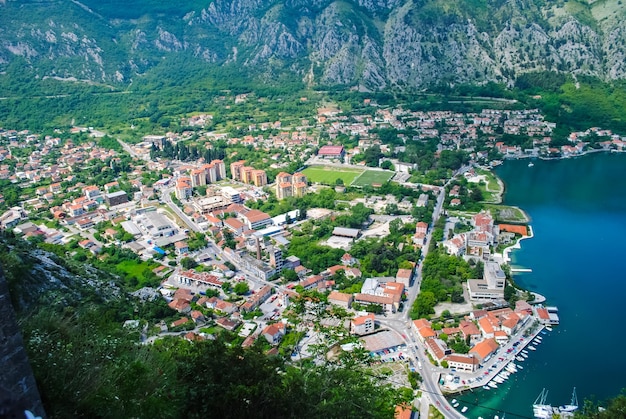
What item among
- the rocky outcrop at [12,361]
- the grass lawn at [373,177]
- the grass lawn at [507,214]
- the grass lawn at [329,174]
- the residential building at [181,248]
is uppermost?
the rocky outcrop at [12,361]

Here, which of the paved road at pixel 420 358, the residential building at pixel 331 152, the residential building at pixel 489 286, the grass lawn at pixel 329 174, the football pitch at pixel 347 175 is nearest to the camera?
the paved road at pixel 420 358

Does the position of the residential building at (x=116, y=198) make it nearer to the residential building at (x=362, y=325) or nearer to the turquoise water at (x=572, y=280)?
the residential building at (x=362, y=325)

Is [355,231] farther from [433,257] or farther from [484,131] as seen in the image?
[484,131]

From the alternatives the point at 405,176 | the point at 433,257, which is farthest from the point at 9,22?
the point at 433,257

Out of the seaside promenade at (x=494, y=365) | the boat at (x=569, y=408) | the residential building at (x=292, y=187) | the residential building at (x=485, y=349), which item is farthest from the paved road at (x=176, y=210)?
the boat at (x=569, y=408)

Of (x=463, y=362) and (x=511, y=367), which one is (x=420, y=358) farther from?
(x=511, y=367)
